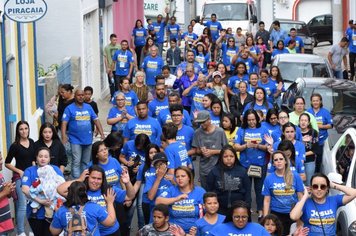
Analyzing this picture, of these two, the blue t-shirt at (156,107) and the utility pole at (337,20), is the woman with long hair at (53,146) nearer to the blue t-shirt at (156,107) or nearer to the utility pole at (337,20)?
the blue t-shirt at (156,107)

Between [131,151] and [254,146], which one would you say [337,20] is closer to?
[254,146]

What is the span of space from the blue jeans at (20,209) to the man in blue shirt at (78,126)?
2722 millimetres

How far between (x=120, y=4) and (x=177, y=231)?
2214 centimetres

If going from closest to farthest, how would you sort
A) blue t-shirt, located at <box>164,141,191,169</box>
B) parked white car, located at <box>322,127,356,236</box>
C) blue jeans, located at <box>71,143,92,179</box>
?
1. parked white car, located at <box>322,127,356,236</box>
2. blue t-shirt, located at <box>164,141,191,169</box>
3. blue jeans, located at <box>71,143,92,179</box>

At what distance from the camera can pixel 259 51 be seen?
93.7ft

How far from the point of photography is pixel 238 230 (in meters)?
10.9

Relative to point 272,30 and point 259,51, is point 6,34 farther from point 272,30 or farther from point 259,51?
point 272,30

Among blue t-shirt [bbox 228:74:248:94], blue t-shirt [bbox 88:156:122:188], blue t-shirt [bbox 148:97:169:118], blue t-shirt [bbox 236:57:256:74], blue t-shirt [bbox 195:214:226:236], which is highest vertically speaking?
blue t-shirt [bbox 236:57:256:74]

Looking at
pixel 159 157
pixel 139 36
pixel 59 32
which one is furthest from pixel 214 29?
pixel 159 157

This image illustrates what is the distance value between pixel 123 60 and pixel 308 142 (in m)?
10.2

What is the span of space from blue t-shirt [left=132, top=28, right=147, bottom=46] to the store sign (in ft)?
54.1

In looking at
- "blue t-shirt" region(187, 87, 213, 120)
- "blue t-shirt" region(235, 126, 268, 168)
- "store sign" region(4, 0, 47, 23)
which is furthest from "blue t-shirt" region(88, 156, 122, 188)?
"blue t-shirt" region(187, 87, 213, 120)

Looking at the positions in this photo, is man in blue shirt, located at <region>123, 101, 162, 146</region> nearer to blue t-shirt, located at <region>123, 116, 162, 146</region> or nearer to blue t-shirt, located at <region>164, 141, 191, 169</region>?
blue t-shirt, located at <region>123, 116, 162, 146</region>

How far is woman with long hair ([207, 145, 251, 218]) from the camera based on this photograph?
1317 cm
